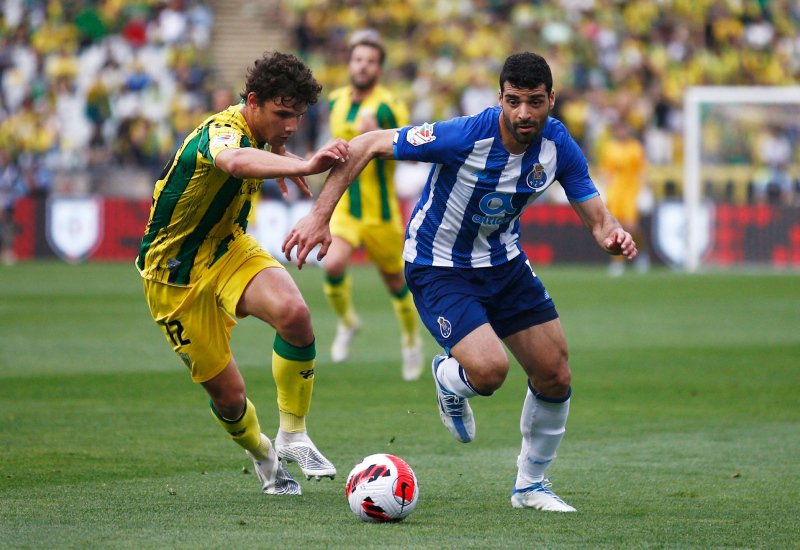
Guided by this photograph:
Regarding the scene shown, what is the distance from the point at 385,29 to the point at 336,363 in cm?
1582

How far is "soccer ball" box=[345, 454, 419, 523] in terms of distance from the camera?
4.42 m

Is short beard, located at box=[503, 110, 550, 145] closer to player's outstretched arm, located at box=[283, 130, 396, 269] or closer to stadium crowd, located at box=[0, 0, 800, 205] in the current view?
player's outstretched arm, located at box=[283, 130, 396, 269]

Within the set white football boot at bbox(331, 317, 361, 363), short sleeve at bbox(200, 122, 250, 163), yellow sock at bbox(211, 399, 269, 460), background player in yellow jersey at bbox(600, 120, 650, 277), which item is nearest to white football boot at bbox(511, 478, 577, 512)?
yellow sock at bbox(211, 399, 269, 460)

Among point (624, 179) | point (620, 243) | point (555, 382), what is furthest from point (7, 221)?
point (620, 243)

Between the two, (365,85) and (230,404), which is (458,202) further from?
(365,85)

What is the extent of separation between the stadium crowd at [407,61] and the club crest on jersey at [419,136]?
17097 millimetres

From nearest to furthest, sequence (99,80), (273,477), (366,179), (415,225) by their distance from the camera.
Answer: (273,477) < (415,225) < (366,179) < (99,80)

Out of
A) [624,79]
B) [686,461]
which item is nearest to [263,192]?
[624,79]

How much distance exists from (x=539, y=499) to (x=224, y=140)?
6.96 ft

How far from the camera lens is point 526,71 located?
15.2 ft

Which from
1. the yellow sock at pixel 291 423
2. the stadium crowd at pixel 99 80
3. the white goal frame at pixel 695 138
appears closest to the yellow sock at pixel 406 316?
the yellow sock at pixel 291 423

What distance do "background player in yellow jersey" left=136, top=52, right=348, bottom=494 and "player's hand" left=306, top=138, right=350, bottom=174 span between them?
1.22 ft

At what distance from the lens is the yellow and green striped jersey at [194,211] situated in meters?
4.87

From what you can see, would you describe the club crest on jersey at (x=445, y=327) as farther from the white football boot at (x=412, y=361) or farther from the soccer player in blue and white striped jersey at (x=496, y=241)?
the white football boot at (x=412, y=361)
